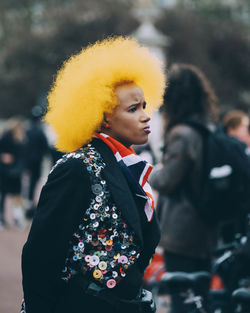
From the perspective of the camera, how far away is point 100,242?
229 centimetres

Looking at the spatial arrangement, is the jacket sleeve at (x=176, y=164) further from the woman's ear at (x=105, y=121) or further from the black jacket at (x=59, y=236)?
the black jacket at (x=59, y=236)

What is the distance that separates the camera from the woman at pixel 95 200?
225cm

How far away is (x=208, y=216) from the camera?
398cm

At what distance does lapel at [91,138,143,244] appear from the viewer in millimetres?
2315

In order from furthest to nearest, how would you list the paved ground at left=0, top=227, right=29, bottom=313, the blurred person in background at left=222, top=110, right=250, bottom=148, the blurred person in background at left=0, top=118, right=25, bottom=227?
the blurred person in background at left=0, top=118, right=25, bottom=227 → the paved ground at left=0, top=227, right=29, bottom=313 → the blurred person in background at left=222, top=110, right=250, bottom=148

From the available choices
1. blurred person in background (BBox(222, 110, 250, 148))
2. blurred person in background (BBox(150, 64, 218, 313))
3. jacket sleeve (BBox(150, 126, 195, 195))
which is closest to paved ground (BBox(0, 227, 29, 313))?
blurred person in background (BBox(150, 64, 218, 313))

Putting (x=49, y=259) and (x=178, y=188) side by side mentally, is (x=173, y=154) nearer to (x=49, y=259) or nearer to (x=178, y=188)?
(x=178, y=188)

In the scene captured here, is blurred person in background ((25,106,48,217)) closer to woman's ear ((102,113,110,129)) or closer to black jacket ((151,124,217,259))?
black jacket ((151,124,217,259))

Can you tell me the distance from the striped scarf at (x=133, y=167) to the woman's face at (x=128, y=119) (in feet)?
0.16

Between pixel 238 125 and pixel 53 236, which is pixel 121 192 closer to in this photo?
pixel 53 236

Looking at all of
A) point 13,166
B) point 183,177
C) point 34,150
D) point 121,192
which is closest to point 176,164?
point 183,177

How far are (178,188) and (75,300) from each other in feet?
6.18

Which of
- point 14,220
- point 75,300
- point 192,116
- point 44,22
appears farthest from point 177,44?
point 75,300

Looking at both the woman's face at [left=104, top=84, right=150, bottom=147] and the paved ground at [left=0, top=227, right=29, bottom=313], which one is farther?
the paved ground at [left=0, top=227, right=29, bottom=313]
